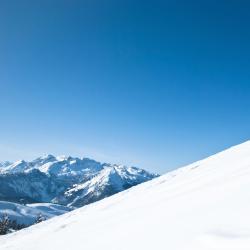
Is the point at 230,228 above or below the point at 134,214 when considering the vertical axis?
below

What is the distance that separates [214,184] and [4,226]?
95262mm

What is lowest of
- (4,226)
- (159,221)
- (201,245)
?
(201,245)

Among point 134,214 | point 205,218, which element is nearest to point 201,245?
point 205,218

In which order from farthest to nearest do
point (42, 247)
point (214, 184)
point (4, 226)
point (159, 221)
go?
point (4, 226) → point (214, 184) → point (42, 247) → point (159, 221)

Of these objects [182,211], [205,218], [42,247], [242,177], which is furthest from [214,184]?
[42,247]

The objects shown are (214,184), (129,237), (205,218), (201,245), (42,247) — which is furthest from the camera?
(214,184)

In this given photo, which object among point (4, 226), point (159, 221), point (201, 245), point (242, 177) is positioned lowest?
point (201, 245)

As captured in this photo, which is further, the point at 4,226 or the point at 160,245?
the point at 4,226

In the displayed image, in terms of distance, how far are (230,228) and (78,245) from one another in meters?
3.34

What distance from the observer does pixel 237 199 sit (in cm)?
618

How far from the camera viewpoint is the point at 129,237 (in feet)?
20.2

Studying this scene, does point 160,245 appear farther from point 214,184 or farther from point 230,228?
point 214,184

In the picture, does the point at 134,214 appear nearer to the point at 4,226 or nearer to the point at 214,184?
the point at 214,184

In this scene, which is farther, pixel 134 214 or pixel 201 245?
pixel 134 214
